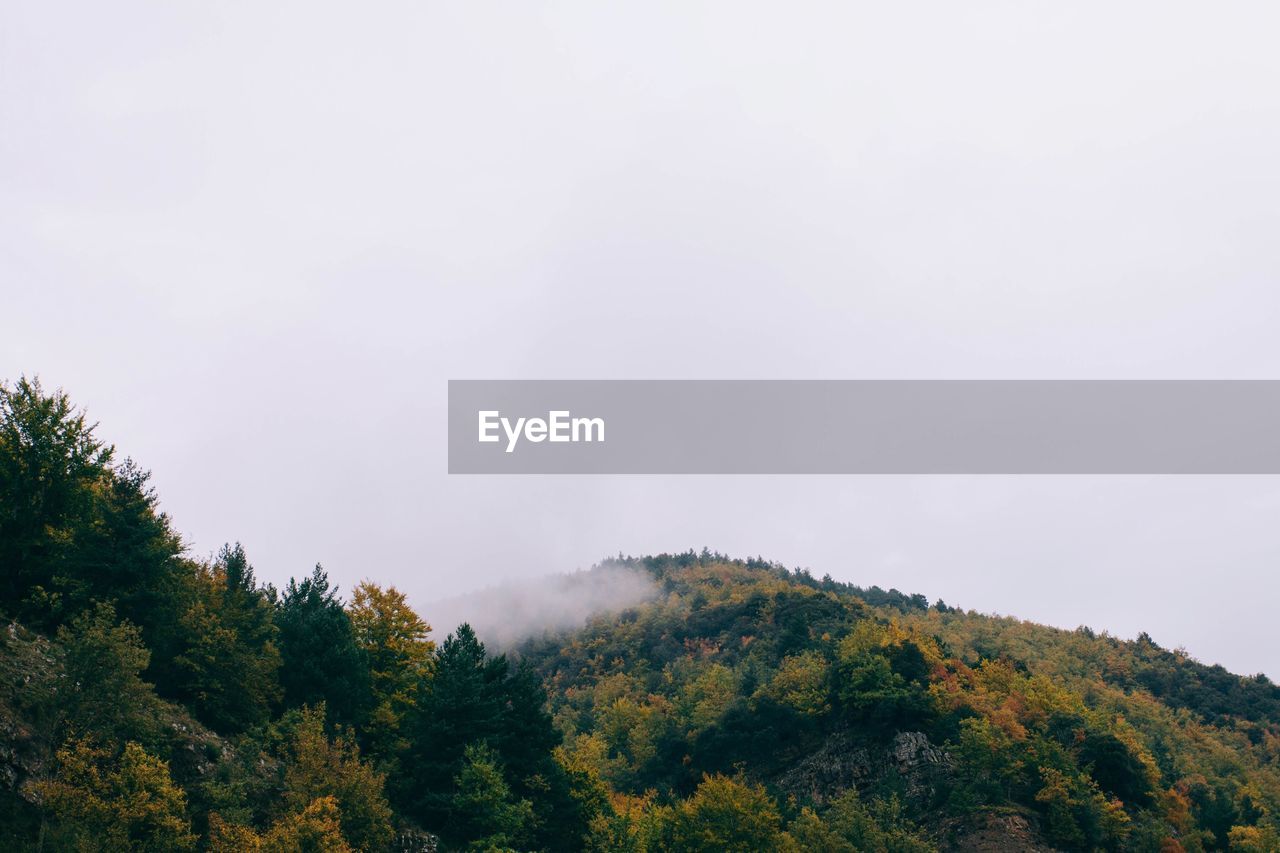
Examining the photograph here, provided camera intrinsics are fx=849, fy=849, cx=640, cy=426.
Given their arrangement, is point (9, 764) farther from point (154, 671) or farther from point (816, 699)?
point (816, 699)

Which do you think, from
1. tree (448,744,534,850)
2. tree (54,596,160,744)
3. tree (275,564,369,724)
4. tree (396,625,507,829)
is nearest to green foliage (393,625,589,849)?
tree (396,625,507,829)

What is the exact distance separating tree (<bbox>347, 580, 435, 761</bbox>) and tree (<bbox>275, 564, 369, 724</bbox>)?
3.20m

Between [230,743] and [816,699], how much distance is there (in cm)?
7034

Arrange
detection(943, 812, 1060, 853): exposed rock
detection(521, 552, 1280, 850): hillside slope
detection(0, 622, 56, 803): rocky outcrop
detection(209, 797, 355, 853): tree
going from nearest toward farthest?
detection(0, 622, 56, 803): rocky outcrop → detection(209, 797, 355, 853): tree → detection(943, 812, 1060, 853): exposed rock → detection(521, 552, 1280, 850): hillside slope

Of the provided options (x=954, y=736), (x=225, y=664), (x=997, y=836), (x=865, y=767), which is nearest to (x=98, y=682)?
(x=225, y=664)

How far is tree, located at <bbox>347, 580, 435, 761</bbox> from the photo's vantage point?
6203 cm

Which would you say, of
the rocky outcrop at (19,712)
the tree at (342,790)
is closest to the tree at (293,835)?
the tree at (342,790)

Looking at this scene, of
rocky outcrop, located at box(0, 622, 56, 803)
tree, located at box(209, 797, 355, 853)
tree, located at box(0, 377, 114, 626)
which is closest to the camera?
rocky outcrop, located at box(0, 622, 56, 803)

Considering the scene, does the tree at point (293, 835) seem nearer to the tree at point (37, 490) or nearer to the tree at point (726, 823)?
the tree at point (37, 490)

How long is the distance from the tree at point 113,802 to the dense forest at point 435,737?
107mm

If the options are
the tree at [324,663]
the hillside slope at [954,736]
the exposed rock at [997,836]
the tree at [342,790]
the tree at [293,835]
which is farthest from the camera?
the hillside slope at [954,736]

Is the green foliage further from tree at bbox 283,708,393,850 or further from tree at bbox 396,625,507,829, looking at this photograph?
tree at bbox 283,708,393,850

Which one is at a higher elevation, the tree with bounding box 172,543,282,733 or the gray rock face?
the tree with bounding box 172,543,282,733

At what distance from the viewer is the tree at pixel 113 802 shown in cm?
3139
